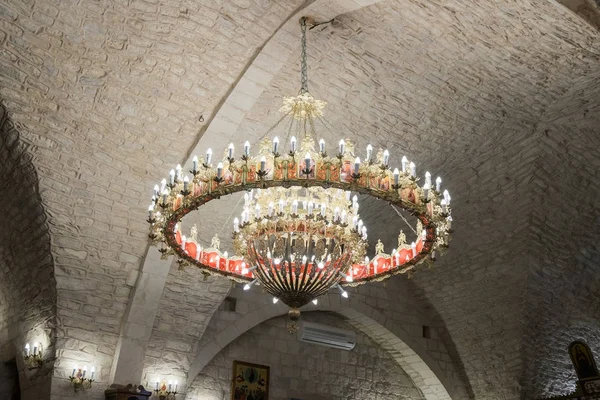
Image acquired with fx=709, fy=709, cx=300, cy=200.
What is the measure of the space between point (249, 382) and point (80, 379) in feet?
9.23

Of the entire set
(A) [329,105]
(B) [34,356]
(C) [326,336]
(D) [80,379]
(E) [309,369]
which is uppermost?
(A) [329,105]

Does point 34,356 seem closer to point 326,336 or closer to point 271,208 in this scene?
point 271,208

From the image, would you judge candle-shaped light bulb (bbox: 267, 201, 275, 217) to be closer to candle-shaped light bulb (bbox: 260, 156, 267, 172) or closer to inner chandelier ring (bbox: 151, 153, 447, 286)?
inner chandelier ring (bbox: 151, 153, 447, 286)

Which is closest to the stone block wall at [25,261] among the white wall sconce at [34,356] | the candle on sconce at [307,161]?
the white wall sconce at [34,356]

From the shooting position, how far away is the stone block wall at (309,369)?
9766 millimetres

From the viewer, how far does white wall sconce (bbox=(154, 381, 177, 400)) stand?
839 centimetres

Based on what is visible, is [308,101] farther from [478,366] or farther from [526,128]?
[478,366]

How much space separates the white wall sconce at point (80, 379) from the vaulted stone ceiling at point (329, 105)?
0.41 metres

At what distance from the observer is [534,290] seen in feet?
32.4

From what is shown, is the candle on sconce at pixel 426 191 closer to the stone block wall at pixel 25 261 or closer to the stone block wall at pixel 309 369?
the stone block wall at pixel 25 261

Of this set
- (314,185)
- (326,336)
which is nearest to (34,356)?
(326,336)

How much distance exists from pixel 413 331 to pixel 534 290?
214 centimetres

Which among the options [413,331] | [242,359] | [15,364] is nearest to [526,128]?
[413,331]

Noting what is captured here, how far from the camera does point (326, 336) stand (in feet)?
34.5
